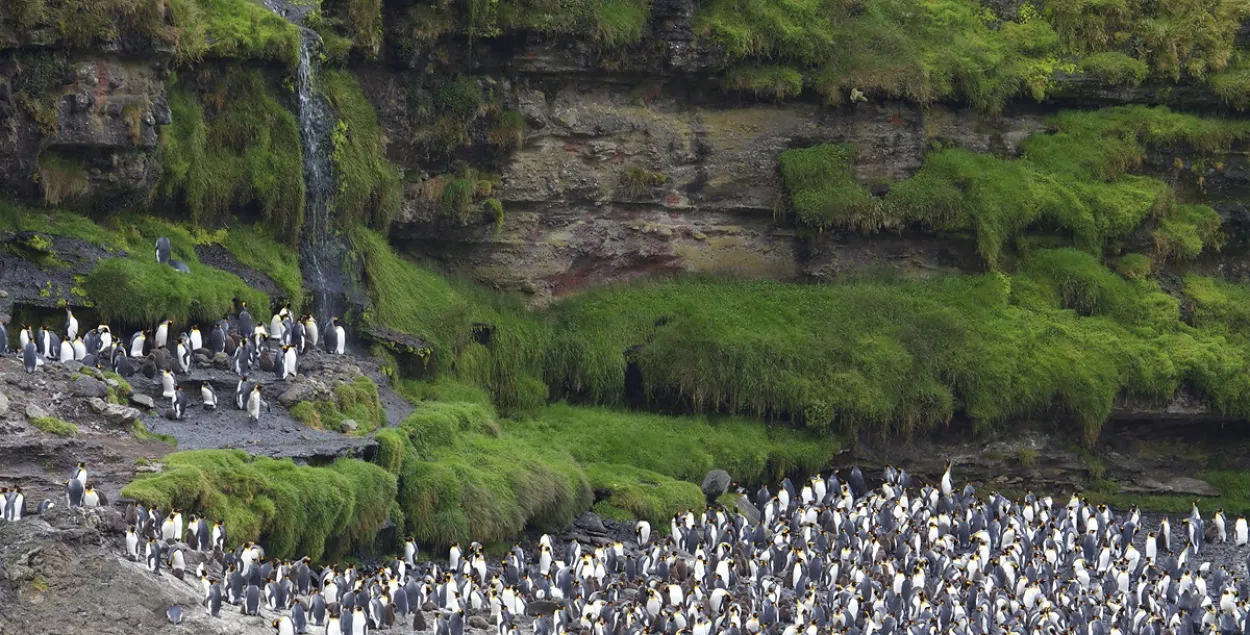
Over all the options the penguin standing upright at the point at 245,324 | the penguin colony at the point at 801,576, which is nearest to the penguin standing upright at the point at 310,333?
the penguin standing upright at the point at 245,324

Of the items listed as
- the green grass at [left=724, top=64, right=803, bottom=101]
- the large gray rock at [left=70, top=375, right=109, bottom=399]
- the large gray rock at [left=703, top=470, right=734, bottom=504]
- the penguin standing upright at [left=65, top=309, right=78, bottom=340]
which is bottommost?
the large gray rock at [left=703, top=470, right=734, bottom=504]

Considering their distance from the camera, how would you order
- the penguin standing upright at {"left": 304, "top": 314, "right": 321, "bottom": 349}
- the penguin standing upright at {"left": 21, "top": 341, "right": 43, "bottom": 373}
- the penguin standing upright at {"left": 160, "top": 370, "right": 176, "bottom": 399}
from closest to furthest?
the penguin standing upright at {"left": 21, "top": 341, "right": 43, "bottom": 373} → the penguin standing upright at {"left": 160, "top": 370, "right": 176, "bottom": 399} → the penguin standing upright at {"left": 304, "top": 314, "right": 321, "bottom": 349}

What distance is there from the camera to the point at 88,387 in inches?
1384

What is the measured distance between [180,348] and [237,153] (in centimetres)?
758

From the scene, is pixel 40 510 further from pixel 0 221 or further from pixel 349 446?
pixel 0 221

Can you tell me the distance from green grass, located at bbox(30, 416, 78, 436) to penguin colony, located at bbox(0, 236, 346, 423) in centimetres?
181

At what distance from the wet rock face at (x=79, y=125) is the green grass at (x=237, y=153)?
1.69 metres

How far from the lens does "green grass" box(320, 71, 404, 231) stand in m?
46.9

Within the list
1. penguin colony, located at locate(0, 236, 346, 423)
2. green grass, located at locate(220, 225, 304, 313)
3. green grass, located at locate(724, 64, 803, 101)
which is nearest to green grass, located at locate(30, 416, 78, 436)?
penguin colony, located at locate(0, 236, 346, 423)

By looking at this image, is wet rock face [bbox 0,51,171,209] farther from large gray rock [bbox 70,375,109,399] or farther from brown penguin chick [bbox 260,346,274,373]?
large gray rock [bbox 70,375,109,399]

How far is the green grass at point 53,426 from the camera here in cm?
3320

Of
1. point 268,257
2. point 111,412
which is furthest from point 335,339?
point 111,412

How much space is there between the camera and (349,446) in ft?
122

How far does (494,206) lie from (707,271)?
6052mm
